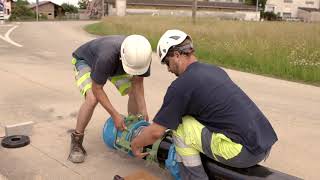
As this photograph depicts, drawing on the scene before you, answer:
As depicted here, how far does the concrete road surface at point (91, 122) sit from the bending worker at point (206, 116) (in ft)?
2.97

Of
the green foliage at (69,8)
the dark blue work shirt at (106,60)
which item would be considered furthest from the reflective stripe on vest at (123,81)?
the green foliage at (69,8)

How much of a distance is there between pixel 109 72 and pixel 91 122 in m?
1.82

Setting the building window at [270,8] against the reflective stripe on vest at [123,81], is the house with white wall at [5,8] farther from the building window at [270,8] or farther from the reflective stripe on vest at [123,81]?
the building window at [270,8]

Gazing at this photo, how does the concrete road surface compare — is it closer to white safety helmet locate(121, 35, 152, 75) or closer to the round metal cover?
the round metal cover

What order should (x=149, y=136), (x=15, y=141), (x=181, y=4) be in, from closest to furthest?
(x=149, y=136)
(x=15, y=141)
(x=181, y=4)

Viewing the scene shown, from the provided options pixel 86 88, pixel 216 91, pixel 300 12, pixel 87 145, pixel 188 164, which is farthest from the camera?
pixel 300 12

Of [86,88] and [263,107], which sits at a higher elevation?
[86,88]

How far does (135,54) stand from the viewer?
3959 millimetres

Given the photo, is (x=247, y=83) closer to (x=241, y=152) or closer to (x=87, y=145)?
(x=87, y=145)

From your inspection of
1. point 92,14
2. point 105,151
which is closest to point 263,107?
point 105,151

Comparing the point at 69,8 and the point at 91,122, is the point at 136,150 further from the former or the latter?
the point at 69,8

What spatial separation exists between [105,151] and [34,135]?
3.28 ft

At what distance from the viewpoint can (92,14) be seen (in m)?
73.6

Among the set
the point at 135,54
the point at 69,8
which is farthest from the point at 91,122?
the point at 69,8
